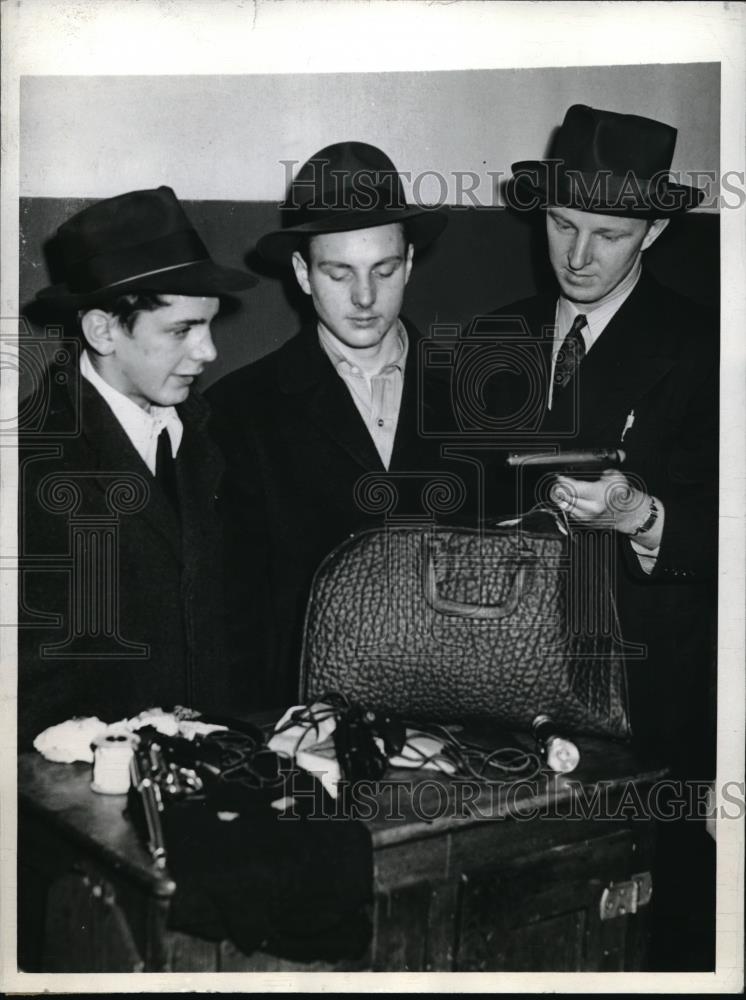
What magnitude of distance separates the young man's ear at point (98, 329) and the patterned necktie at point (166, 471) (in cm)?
21

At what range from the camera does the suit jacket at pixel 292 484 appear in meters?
2.12

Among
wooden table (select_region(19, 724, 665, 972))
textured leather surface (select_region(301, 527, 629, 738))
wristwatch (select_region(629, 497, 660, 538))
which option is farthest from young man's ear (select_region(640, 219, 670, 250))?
wooden table (select_region(19, 724, 665, 972))

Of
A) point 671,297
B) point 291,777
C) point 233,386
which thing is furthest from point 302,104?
point 291,777

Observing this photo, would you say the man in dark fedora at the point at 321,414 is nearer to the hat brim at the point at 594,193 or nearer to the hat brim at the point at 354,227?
the hat brim at the point at 354,227

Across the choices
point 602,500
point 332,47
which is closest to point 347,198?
point 332,47

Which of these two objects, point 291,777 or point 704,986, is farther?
point 704,986

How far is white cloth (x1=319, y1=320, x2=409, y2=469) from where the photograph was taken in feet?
7.09

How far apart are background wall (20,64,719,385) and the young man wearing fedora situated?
0.18 ft

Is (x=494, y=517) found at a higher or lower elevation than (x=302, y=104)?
lower

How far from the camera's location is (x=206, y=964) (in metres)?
1.89

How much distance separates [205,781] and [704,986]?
1155mm

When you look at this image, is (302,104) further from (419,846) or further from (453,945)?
(453,945)

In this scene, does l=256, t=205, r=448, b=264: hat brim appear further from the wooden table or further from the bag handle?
the wooden table

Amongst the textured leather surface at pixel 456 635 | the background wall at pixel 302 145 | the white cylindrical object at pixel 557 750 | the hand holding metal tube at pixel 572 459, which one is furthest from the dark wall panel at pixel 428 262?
the white cylindrical object at pixel 557 750
